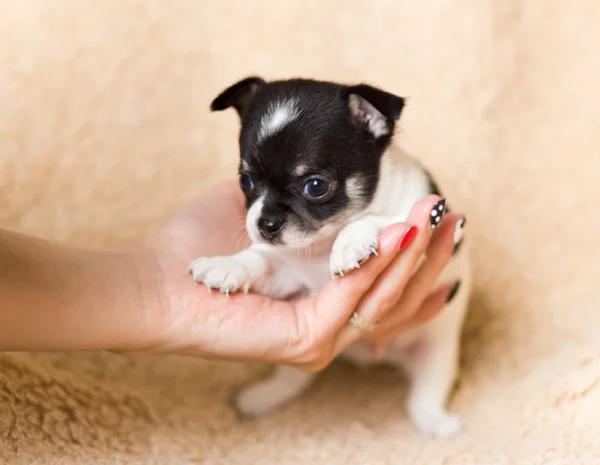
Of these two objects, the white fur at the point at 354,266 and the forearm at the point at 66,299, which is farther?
the white fur at the point at 354,266

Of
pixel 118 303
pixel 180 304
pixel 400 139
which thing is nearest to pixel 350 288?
pixel 180 304

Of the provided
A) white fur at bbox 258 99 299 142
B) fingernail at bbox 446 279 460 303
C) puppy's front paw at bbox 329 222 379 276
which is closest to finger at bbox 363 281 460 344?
fingernail at bbox 446 279 460 303

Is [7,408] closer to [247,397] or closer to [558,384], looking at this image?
[247,397]

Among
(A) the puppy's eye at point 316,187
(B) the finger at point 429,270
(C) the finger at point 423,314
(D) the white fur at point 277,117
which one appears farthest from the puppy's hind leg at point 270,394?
(D) the white fur at point 277,117

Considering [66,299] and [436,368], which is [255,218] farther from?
[436,368]

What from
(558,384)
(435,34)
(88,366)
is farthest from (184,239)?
(435,34)

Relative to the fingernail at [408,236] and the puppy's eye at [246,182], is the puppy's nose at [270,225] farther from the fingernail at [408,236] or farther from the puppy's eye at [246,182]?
the fingernail at [408,236]
